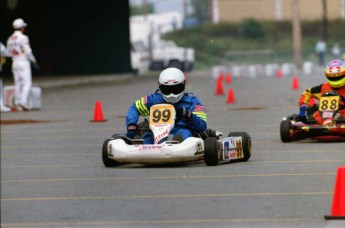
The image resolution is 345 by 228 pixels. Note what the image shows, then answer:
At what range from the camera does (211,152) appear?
596 inches

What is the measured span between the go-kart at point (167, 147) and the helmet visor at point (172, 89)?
28cm

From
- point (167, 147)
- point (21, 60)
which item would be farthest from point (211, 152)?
point (21, 60)

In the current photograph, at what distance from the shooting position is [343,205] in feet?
35.0

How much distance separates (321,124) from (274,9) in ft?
242

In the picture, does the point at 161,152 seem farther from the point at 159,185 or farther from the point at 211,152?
the point at 159,185

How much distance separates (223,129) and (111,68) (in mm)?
39239

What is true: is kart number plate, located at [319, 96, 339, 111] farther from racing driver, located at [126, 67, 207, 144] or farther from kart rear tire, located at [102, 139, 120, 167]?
kart rear tire, located at [102, 139, 120, 167]

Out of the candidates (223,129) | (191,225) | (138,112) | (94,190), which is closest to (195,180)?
(94,190)

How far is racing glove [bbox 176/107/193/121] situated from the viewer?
50.5ft

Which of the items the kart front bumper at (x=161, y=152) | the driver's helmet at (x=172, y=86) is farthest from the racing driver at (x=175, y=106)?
the kart front bumper at (x=161, y=152)

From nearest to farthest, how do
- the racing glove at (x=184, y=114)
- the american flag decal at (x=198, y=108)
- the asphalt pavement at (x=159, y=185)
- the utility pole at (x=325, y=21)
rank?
the asphalt pavement at (x=159, y=185) < the racing glove at (x=184, y=114) < the american flag decal at (x=198, y=108) < the utility pole at (x=325, y=21)

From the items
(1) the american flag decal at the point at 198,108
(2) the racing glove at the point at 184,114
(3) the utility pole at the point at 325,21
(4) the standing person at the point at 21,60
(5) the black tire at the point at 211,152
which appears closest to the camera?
(5) the black tire at the point at 211,152

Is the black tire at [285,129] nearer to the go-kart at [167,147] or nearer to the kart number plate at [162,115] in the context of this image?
the go-kart at [167,147]

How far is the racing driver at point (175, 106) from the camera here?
15.6 m
